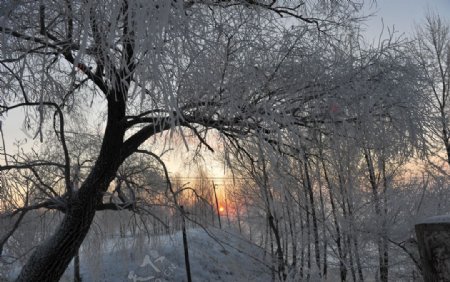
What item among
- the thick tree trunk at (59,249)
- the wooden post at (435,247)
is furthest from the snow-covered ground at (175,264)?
the wooden post at (435,247)

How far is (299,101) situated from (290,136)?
655mm

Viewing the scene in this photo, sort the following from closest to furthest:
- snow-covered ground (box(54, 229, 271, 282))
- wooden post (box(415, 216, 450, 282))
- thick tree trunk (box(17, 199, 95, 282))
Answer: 1. wooden post (box(415, 216, 450, 282))
2. thick tree trunk (box(17, 199, 95, 282))
3. snow-covered ground (box(54, 229, 271, 282))

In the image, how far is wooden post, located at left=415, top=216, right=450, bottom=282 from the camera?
1.92 metres

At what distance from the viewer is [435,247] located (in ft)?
6.40

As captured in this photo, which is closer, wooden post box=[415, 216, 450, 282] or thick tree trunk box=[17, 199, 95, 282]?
wooden post box=[415, 216, 450, 282]

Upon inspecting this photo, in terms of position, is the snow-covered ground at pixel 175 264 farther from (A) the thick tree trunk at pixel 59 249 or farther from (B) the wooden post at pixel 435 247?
(B) the wooden post at pixel 435 247

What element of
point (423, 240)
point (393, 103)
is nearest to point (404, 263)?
point (393, 103)

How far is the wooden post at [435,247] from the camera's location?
192 centimetres

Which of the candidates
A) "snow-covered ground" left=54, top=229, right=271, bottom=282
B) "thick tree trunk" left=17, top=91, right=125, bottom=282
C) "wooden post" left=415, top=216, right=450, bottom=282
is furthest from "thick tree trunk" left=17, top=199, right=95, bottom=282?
"snow-covered ground" left=54, top=229, right=271, bottom=282

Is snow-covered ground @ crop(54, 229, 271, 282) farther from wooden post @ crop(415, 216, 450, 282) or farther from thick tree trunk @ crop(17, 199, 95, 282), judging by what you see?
wooden post @ crop(415, 216, 450, 282)

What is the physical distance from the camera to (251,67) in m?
3.45

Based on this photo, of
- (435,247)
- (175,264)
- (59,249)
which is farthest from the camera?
(175,264)

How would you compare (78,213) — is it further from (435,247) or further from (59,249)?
(435,247)

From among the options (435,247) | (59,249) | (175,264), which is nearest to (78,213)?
(59,249)
